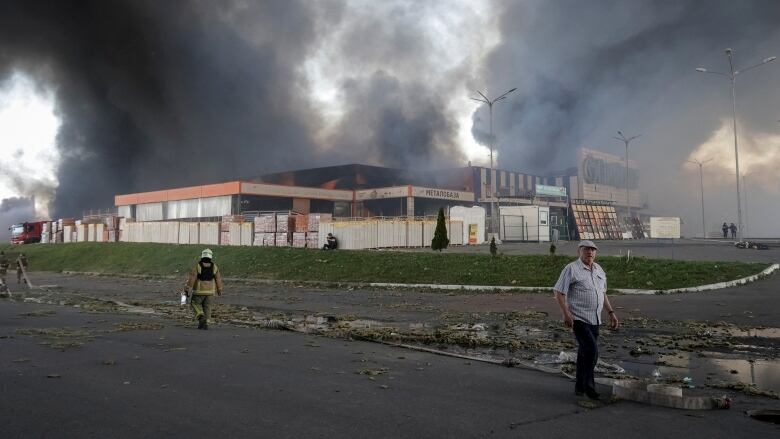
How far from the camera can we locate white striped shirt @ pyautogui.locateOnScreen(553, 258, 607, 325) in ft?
20.3

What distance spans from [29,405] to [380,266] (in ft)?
68.4

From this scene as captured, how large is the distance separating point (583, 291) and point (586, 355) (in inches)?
26.9

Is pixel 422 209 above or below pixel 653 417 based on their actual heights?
above

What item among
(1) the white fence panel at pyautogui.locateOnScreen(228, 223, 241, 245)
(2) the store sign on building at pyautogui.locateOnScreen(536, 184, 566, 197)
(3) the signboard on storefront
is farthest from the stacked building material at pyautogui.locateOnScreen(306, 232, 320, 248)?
(2) the store sign on building at pyautogui.locateOnScreen(536, 184, 566, 197)

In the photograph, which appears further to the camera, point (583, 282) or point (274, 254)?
point (274, 254)

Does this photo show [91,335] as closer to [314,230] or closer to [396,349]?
[396,349]

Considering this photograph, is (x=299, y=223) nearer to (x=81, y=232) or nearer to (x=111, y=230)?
(x=111, y=230)

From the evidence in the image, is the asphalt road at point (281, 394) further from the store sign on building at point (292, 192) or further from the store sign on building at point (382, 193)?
the store sign on building at point (382, 193)

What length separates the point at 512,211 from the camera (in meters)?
45.5

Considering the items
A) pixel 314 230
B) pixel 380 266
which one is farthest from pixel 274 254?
pixel 380 266

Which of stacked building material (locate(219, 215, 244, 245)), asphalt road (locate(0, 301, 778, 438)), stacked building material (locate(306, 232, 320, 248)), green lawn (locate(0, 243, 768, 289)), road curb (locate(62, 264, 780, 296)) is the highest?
stacked building material (locate(219, 215, 244, 245))

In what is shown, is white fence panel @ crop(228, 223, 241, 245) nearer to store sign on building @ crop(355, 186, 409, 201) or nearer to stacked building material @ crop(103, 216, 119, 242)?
stacked building material @ crop(103, 216, 119, 242)

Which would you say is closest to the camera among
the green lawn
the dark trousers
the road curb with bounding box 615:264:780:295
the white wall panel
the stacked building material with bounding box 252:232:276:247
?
the dark trousers

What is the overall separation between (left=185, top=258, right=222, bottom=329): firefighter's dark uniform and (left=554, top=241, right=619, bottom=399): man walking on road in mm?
7366
